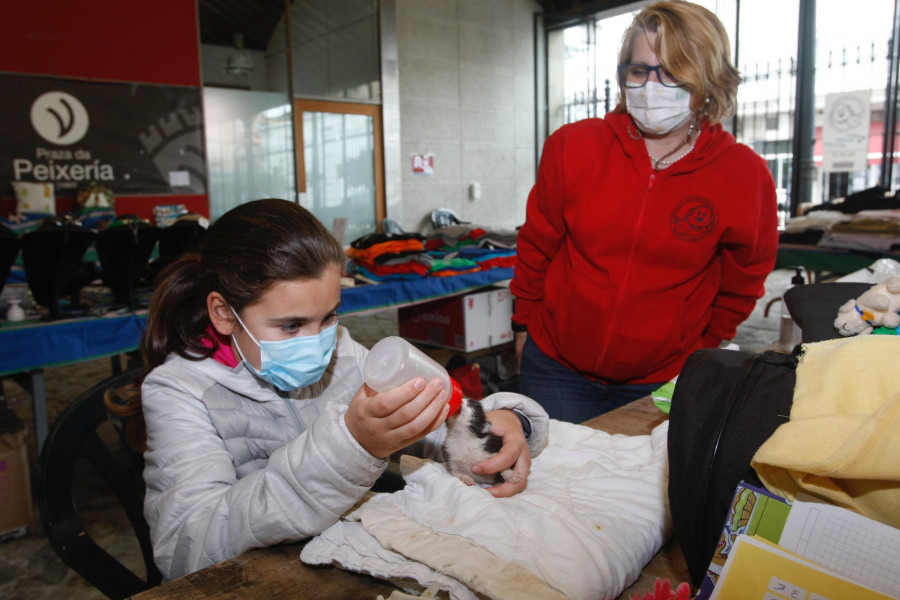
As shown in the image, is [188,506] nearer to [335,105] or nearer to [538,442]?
[538,442]

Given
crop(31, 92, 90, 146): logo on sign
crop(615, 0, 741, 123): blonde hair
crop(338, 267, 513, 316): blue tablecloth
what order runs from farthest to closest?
1. crop(31, 92, 90, 146): logo on sign
2. crop(338, 267, 513, 316): blue tablecloth
3. crop(615, 0, 741, 123): blonde hair

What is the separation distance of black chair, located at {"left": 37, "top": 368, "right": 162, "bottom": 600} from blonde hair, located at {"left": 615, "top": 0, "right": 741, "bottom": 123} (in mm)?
1482

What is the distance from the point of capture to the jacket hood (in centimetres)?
165

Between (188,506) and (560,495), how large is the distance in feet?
1.92

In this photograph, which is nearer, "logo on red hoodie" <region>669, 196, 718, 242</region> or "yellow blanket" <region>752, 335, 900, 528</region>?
"yellow blanket" <region>752, 335, 900, 528</region>

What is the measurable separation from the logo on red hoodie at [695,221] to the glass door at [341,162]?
20.8ft

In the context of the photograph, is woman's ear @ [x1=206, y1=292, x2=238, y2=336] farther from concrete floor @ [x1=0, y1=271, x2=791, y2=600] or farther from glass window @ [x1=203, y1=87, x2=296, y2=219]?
glass window @ [x1=203, y1=87, x2=296, y2=219]

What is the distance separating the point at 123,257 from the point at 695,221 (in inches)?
96.2

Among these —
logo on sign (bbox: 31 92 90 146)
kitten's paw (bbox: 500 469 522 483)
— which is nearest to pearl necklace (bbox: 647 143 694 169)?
kitten's paw (bbox: 500 469 522 483)

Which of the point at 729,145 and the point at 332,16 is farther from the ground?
the point at 332,16

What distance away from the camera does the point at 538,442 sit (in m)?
1.21

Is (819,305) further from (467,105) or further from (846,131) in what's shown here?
(467,105)

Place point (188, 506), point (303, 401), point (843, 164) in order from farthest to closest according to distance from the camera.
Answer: point (843, 164)
point (303, 401)
point (188, 506)

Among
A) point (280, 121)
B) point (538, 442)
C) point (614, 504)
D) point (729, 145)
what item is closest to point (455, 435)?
point (538, 442)
